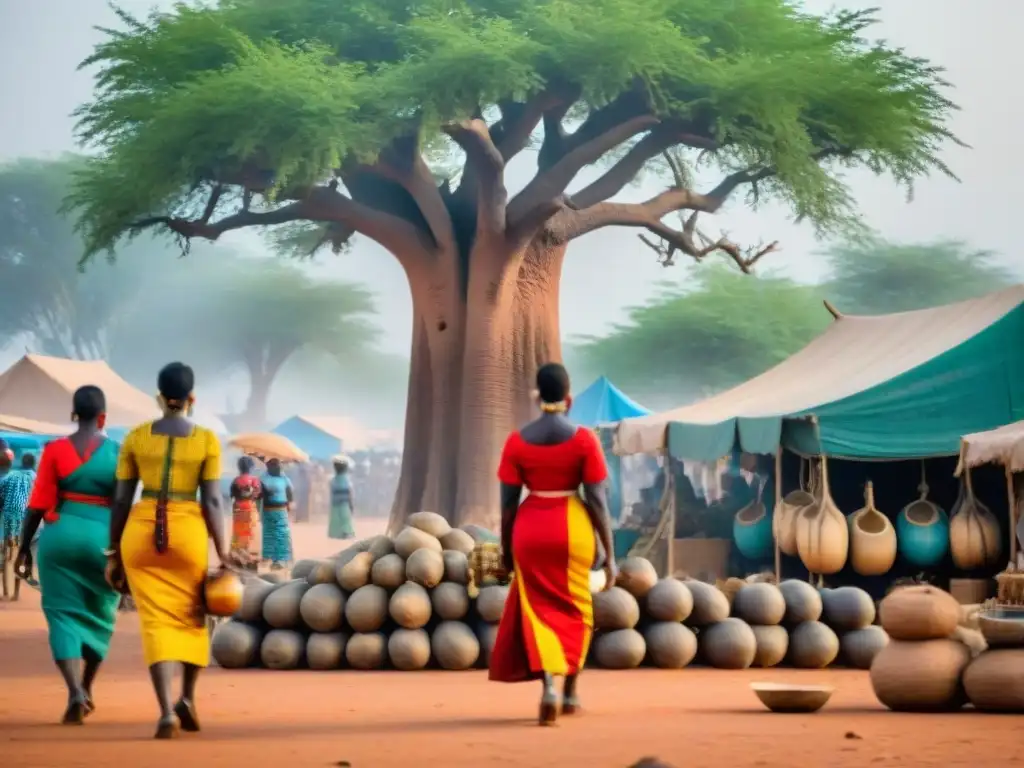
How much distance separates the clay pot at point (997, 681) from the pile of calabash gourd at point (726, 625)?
10.1 feet

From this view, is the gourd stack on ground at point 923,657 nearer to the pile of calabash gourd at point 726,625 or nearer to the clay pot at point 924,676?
the clay pot at point 924,676

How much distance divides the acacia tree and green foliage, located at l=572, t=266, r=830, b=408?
26247mm

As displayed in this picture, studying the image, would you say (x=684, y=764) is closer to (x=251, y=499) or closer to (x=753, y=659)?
(x=753, y=659)

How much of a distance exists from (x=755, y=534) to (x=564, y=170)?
343 inches

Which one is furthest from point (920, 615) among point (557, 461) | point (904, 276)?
point (904, 276)

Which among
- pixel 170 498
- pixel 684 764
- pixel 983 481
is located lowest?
pixel 684 764

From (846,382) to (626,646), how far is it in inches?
261

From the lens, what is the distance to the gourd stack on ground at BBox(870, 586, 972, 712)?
824 centimetres

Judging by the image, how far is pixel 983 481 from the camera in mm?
15820

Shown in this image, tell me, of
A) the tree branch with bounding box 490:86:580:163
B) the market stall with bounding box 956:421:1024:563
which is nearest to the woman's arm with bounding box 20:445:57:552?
the market stall with bounding box 956:421:1024:563

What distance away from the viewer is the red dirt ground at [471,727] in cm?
663

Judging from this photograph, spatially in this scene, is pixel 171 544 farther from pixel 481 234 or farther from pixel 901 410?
pixel 481 234

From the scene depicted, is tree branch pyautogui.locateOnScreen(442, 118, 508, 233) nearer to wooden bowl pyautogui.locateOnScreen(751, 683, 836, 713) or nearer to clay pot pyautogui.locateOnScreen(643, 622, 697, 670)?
clay pot pyautogui.locateOnScreen(643, 622, 697, 670)

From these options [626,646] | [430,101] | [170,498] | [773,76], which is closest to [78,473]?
[170,498]
